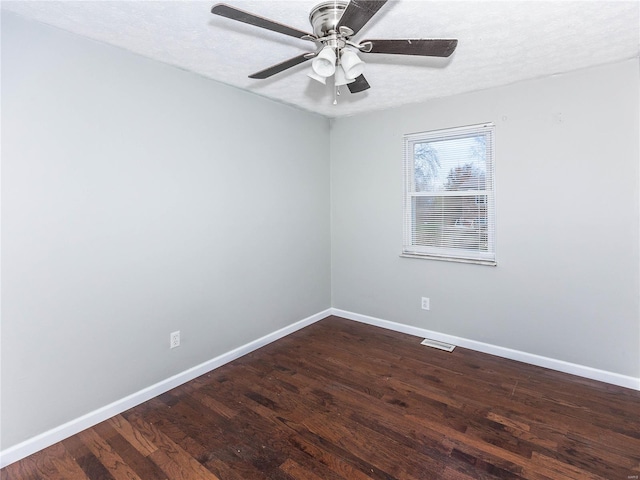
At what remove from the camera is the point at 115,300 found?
2117 millimetres

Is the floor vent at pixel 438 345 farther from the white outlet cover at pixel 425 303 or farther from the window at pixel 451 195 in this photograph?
the window at pixel 451 195

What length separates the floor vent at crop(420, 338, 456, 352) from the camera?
120 inches

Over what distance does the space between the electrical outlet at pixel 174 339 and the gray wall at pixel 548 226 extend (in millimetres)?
2124

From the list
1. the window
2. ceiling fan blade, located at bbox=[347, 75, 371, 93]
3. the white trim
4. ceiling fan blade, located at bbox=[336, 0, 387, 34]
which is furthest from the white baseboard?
ceiling fan blade, located at bbox=[336, 0, 387, 34]

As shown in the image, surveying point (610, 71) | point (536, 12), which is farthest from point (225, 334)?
point (610, 71)

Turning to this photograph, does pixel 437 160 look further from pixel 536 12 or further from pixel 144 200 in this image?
pixel 144 200

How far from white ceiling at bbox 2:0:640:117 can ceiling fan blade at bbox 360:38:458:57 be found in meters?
0.22

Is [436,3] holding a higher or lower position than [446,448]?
higher

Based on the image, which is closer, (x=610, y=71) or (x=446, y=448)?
(x=446, y=448)

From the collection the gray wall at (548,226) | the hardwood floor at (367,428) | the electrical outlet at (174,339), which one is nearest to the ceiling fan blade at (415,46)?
the gray wall at (548,226)

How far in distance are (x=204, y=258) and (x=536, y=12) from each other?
2620 mm

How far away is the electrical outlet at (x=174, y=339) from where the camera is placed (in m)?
2.43

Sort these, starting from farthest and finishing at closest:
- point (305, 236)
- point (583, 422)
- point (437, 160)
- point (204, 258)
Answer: point (305, 236) → point (437, 160) → point (204, 258) → point (583, 422)

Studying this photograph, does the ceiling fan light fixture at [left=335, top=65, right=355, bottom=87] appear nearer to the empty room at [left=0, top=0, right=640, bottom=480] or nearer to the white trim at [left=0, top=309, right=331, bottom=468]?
the empty room at [left=0, top=0, right=640, bottom=480]
